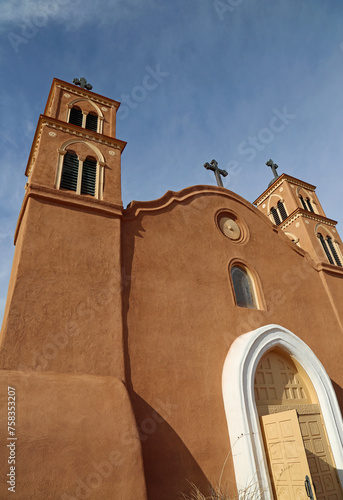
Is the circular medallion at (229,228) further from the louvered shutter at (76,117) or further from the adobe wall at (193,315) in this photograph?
the louvered shutter at (76,117)

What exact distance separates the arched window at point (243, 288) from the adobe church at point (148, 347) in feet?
0.13

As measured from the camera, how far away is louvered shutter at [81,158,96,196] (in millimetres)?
8703

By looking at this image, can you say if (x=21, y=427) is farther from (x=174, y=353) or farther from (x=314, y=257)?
(x=314, y=257)

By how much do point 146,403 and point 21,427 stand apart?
239 cm

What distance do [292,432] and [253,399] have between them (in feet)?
3.19

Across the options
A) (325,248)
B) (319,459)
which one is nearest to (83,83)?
(325,248)

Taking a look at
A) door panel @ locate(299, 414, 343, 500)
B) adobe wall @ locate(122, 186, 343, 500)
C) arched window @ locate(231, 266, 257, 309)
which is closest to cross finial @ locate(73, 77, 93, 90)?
adobe wall @ locate(122, 186, 343, 500)

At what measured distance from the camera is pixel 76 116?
10602 millimetres

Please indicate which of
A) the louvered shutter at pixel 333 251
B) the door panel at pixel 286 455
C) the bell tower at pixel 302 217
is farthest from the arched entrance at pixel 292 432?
the louvered shutter at pixel 333 251

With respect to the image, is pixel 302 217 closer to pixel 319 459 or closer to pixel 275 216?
pixel 275 216

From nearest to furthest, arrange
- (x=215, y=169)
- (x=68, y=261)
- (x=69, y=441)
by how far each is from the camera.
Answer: (x=69, y=441), (x=68, y=261), (x=215, y=169)

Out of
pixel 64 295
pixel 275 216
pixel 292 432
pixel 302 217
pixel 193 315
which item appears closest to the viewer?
pixel 64 295

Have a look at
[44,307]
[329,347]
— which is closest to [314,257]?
[329,347]

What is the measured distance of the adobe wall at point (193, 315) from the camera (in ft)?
21.5
